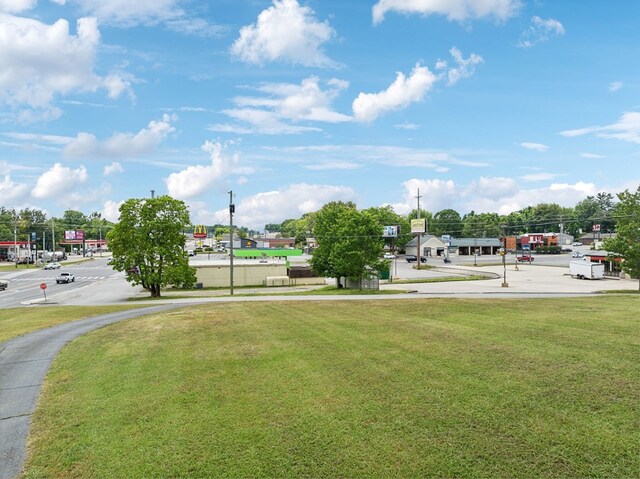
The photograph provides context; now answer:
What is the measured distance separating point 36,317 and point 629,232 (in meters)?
52.9

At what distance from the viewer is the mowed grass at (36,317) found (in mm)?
24156

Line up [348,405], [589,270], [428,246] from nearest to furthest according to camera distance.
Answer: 1. [348,405]
2. [589,270]
3. [428,246]

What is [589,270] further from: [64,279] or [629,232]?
[64,279]

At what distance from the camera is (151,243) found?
1818 inches

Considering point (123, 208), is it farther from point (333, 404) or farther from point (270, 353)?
point (333, 404)

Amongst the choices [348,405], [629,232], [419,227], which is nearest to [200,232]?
[419,227]

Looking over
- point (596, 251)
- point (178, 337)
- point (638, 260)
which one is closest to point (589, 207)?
point (596, 251)

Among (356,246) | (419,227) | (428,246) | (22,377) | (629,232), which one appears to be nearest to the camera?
(22,377)

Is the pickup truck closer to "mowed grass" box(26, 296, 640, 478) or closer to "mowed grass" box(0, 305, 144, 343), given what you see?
"mowed grass" box(0, 305, 144, 343)

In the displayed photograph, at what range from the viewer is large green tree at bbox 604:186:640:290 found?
45250 millimetres

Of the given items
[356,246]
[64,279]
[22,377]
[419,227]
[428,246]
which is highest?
[419,227]

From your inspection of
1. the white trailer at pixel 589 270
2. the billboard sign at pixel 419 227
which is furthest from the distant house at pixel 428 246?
the white trailer at pixel 589 270

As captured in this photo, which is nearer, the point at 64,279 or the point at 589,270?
the point at 64,279

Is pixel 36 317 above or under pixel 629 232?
under
